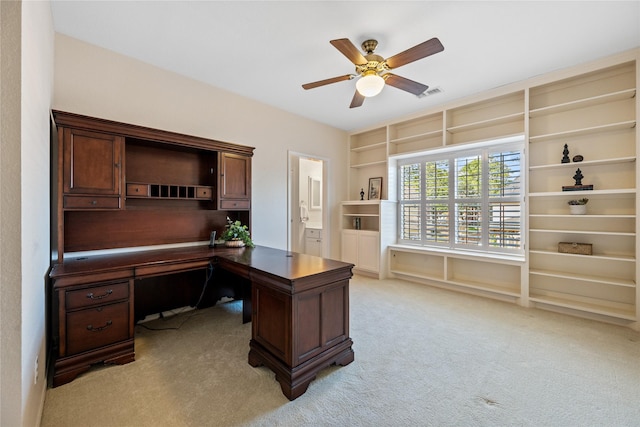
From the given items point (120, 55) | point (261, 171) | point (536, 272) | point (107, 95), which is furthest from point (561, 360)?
point (120, 55)

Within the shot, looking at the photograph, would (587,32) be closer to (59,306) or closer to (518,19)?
(518,19)

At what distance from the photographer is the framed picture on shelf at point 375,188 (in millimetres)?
4960

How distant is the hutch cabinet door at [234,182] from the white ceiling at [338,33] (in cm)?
100

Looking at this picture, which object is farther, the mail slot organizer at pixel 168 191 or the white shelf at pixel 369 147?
the white shelf at pixel 369 147

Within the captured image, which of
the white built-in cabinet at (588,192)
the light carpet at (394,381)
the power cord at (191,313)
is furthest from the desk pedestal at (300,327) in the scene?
the white built-in cabinet at (588,192)

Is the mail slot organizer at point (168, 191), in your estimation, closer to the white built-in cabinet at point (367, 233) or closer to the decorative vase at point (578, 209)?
the white built-in cabinet at point (367, 233)

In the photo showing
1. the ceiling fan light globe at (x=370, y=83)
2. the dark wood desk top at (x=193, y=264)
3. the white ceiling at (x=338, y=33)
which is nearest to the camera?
the dark wood desk top at (x=193, y=264)

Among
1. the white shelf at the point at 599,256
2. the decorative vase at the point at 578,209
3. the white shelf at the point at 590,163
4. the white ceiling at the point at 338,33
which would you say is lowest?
the white shelf at the point at 599,256

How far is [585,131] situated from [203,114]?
4.52 metres

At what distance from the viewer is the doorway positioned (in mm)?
4973

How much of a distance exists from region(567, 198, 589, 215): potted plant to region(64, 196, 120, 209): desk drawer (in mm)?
4801

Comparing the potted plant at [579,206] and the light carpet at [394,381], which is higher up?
the potted plant at [579,206]

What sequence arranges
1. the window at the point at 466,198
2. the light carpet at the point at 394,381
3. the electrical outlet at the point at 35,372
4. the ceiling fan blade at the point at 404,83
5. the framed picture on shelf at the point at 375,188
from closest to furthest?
the electrical outlet at the point at 35,372 → the light carpet at the point at 394,381 → the ceiling fan blade at the point at 404,83 → the window at the point at 466,198 → the framed picture on shelf at the point at 375,188

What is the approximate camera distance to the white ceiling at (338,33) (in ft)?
6.93
